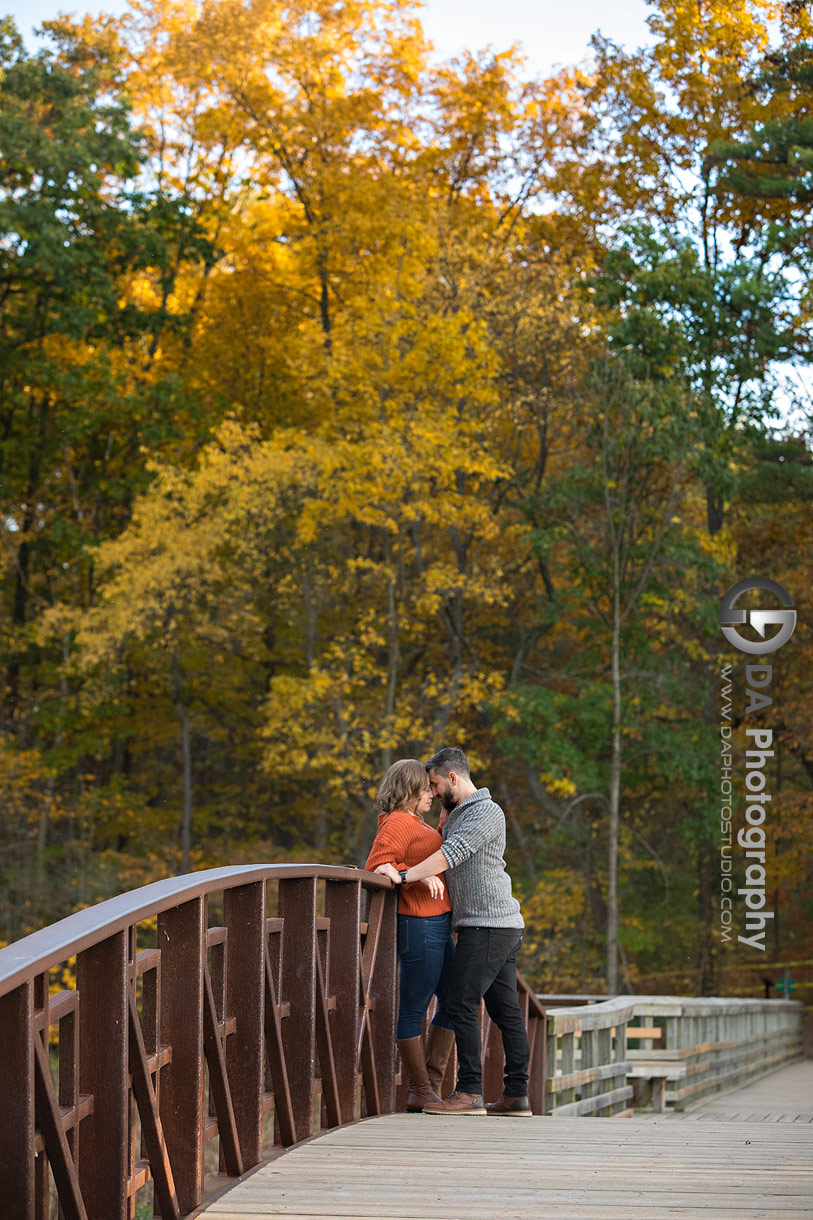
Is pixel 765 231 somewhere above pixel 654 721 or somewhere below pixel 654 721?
above

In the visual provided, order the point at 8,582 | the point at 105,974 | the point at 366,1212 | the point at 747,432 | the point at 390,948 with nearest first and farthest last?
the point at 105,974 → the point at 366,1212 → the point at 390,948 → the point at 747,432 → the point at 8,582

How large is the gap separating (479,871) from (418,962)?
1.52ft

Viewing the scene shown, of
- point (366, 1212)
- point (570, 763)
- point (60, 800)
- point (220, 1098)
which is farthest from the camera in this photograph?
point (60, 800)

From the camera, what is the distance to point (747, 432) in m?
22.2

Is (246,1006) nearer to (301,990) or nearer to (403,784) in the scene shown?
(301,990)

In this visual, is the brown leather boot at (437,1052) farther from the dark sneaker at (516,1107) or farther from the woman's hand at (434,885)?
the woman's hand at (434,885)

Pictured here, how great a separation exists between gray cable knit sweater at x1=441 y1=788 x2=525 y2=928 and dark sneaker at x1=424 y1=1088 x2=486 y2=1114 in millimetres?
750

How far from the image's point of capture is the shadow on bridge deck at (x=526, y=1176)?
345 cm

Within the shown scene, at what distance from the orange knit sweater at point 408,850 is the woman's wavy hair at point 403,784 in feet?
0.24

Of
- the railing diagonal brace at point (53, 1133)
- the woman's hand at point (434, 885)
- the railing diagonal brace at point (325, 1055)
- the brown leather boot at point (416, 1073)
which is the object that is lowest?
the brown leather boot at point (416, 1073)

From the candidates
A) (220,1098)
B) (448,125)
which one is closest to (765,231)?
(448,125)

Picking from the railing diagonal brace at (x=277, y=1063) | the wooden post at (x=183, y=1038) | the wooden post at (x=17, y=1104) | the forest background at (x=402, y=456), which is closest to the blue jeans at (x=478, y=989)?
the railing diagonal brace at (x=277, y=1063)

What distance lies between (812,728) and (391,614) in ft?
22.8

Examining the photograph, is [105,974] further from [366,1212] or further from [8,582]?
[8,582]
